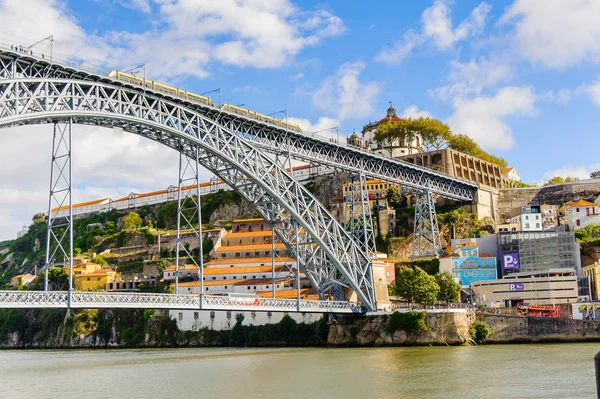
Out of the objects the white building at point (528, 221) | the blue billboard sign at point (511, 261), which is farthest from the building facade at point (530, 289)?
the white building at point (528, 221)

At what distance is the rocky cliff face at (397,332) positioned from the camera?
43.3m

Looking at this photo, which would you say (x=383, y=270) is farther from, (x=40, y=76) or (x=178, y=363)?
(x=40, y=76)

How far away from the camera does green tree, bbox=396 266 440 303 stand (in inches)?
1923

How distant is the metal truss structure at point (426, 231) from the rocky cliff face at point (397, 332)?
15.3 m

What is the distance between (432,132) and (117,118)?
50699 mm

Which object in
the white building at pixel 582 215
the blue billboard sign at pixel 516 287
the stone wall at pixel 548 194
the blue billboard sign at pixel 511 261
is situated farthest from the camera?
the stone wall at pixel 548 194

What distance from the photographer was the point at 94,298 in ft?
111

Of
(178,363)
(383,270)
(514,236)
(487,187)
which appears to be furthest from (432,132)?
(178,363)

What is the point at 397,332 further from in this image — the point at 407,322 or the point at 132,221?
the point at 132,221

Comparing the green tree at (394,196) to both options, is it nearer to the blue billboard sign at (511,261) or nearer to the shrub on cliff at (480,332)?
the blue billboard sign at (511,261)

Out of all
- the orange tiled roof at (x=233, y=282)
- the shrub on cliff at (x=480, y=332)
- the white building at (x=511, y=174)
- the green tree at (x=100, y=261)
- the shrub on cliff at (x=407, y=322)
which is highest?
the white building at (x=511, y=174)

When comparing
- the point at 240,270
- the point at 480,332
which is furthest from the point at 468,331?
the point at 240,270

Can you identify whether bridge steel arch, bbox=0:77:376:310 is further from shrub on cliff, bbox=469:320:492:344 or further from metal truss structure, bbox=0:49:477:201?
shrub on cliff, bbox=469:320:492:344

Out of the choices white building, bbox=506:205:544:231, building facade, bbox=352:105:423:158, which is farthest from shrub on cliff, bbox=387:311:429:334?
building facade, bbox=352:105:423:158
